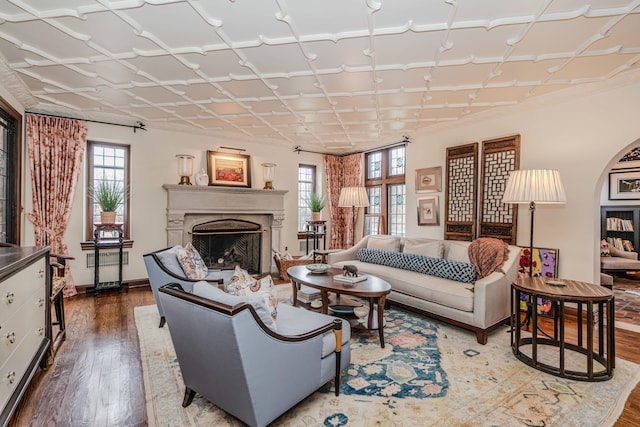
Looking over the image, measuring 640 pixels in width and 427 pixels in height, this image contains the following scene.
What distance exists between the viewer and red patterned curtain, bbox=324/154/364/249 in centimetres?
709

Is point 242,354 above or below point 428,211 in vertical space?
below

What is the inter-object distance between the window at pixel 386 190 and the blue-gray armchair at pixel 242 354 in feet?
15.2

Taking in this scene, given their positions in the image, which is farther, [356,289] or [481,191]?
[481,191]

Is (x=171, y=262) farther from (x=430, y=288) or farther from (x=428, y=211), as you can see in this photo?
(x=428, y=211)

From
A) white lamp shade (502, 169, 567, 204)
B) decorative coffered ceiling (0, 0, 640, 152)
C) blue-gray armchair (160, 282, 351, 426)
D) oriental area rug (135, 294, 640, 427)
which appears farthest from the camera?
white lamp shade (502, 169, 567, 204)

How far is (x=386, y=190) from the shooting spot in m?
6.55

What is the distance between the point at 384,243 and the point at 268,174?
2.63 meters

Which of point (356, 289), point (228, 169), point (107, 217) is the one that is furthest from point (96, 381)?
point (228, 169)

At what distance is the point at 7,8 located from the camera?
86.0 inches

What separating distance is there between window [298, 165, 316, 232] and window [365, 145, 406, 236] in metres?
1.24

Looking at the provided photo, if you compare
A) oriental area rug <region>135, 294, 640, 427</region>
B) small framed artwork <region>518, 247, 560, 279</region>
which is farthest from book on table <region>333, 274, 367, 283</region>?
small framed artwork <region>518, 247, 560, 279</region>

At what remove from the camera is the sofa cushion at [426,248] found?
418cm

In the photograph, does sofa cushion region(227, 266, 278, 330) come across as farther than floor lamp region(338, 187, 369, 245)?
No

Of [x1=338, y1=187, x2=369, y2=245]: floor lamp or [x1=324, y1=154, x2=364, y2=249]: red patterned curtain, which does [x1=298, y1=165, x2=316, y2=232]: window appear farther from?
[x1=338, y1=187, x2=369, y2=245]: floor lamp
